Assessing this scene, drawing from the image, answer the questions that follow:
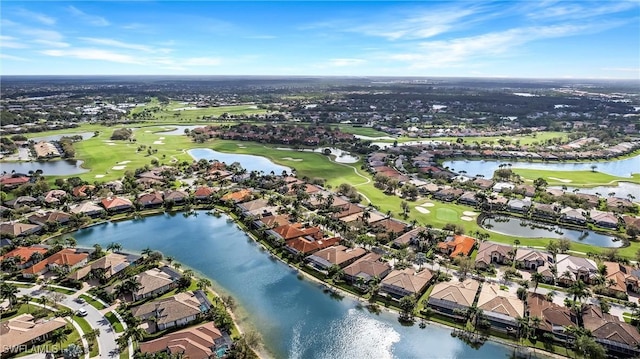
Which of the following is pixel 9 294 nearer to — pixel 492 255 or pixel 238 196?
pixel 238 196

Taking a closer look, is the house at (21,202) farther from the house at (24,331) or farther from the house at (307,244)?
the house at (307,244)

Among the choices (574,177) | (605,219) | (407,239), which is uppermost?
(407,239)

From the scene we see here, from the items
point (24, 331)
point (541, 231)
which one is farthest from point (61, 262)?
point (541, 231)

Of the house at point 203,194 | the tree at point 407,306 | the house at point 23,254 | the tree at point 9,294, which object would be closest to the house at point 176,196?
the house at point 203,194

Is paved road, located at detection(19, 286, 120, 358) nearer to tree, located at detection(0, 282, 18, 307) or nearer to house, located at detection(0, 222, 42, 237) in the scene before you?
tree, located at detection(0, 282, 18, 307)

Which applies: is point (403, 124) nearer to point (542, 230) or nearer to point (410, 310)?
point (542, 230)

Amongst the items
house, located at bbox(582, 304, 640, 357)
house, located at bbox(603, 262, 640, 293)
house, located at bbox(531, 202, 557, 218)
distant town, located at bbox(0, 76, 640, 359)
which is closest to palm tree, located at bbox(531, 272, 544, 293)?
distant town, located at bbox(0, 76, 640, 359)
